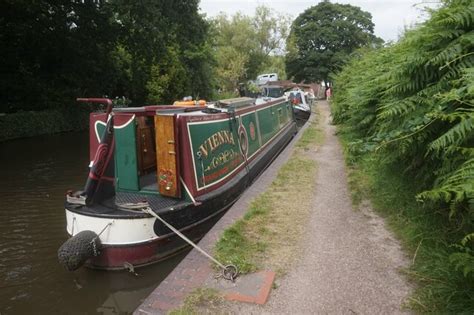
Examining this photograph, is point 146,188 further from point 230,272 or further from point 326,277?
point 326,277

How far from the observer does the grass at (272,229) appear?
3.89 meters

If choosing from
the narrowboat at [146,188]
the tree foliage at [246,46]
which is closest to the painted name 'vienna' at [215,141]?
the narrowboat at [146,188]

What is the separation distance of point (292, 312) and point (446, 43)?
275cm

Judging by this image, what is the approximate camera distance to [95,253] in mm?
4672

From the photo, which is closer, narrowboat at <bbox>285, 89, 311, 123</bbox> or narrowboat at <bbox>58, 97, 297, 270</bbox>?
narrowboat at <bbox>58, 97, 297, 270</bbox>

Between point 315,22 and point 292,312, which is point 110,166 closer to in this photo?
point 292,312

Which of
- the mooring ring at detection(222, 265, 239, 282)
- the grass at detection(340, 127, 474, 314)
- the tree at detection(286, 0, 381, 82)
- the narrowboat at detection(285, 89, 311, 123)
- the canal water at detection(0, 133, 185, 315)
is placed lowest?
the canal water at detection(0, 133, 185, 315)

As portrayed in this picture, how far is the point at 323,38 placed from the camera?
38469 millimetres

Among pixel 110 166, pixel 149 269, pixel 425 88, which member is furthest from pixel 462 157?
pixel 110 166

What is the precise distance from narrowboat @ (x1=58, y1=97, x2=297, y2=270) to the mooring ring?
5.09 ft

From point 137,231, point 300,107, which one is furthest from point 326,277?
point 300,107

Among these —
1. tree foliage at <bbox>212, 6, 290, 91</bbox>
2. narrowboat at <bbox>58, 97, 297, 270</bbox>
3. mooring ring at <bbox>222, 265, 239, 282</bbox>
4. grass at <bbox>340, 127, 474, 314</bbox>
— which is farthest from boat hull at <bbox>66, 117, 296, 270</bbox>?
tree foliage at <bbox>212, 6, 290, 91</bbox>

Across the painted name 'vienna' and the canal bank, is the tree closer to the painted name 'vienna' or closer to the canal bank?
the painted name 'vienna'

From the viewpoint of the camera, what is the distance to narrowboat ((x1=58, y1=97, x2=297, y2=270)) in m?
4.80
